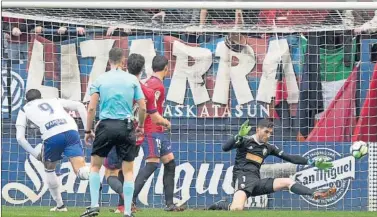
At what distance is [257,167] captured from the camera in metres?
13.4

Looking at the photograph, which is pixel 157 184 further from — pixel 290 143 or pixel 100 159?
pixel 100 159

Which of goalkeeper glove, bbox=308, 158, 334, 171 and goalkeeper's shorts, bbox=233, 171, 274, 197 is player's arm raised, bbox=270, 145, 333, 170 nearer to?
goalkeeper glove, bbox=308, 158, 334, 171

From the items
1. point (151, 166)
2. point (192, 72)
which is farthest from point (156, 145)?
point (192, 72)

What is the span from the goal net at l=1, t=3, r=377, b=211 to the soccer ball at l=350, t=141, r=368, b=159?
691mm

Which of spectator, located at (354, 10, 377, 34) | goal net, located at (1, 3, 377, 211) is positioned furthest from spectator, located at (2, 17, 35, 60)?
spectator, located at (354, 10, 377, 34)

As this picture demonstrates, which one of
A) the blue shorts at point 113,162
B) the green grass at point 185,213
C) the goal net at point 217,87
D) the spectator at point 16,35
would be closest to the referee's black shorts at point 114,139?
the green grass at point 185,213

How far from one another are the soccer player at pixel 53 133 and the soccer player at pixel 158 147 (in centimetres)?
73

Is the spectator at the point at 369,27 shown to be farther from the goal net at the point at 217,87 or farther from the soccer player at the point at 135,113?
the soccer player at the point at 135,113

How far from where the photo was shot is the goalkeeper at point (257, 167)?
13125 millimetres

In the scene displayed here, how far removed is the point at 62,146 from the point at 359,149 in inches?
139

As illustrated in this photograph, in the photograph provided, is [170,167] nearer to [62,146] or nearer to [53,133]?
[62,146]

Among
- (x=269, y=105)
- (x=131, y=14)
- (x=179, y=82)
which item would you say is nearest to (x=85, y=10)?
(x=131, y=14)

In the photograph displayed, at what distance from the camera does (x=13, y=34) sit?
14.4 meters

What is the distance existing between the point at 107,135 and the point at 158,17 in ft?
12.7
